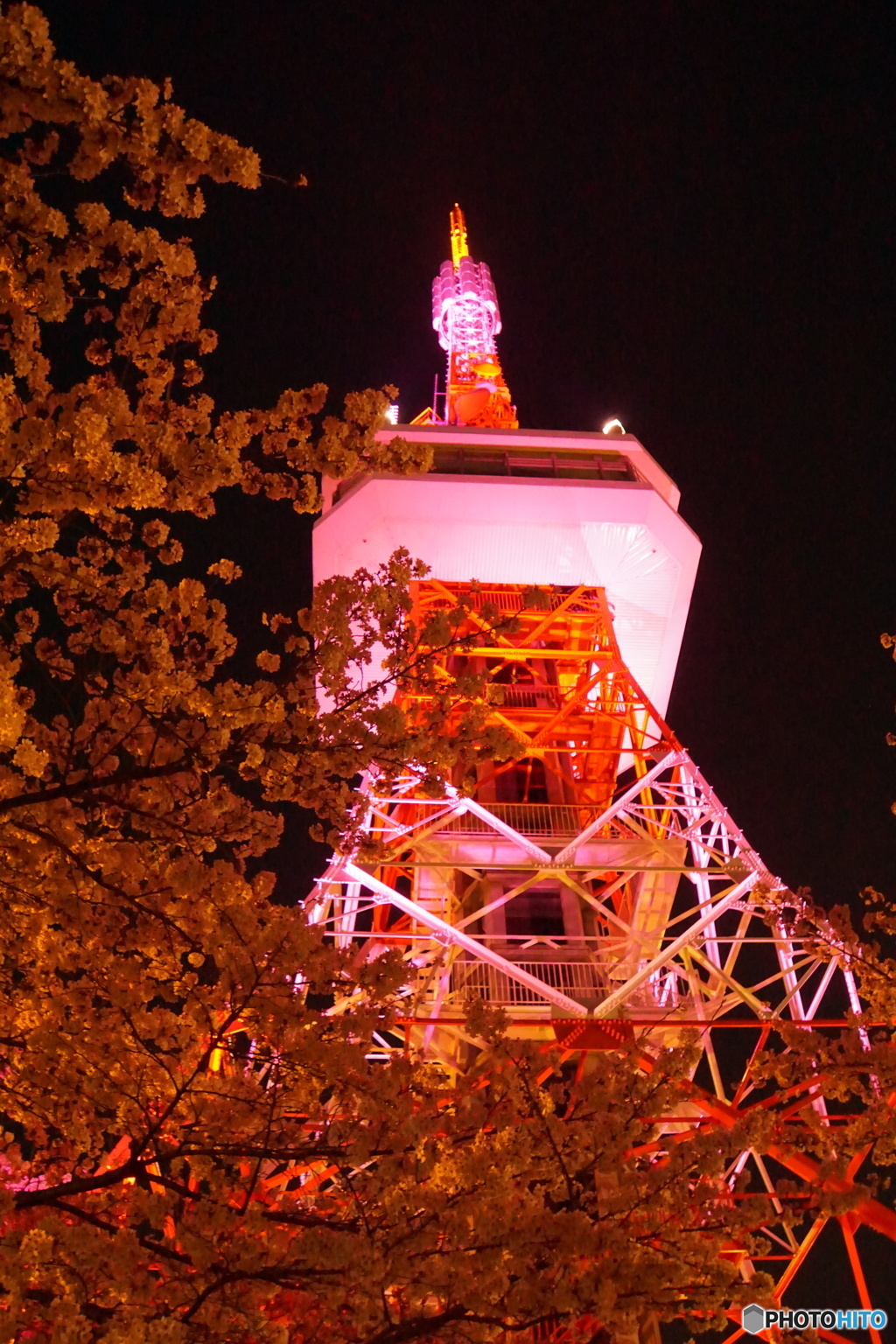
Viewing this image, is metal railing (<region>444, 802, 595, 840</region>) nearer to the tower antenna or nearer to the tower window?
the tower window

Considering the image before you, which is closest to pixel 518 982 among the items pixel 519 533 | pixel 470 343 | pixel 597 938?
pixel 597 938

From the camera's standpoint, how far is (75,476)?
533 cm

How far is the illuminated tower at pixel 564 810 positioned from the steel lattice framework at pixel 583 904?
0.14ft

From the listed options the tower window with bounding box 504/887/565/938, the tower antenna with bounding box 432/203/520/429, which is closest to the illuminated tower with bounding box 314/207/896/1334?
the tower window with bounding box 504/887/565/938

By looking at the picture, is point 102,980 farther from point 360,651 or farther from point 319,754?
point 360,651

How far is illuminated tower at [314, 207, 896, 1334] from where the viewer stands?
12.4 m

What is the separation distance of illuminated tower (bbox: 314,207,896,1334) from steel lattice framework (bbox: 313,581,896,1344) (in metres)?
0.04

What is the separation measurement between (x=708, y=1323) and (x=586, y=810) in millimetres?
11584

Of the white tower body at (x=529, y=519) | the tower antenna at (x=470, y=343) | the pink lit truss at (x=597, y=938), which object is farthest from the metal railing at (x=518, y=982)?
the tower antenna at (x=470, y=343)

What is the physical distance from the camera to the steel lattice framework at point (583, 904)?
37.2 feet

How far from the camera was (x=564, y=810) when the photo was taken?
16.5m

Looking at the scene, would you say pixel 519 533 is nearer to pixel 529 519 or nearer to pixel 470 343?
pixel 529 519

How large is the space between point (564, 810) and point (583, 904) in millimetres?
1449

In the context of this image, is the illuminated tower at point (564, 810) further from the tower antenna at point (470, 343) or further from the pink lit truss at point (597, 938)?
the tower antenna at point (470, 343)
